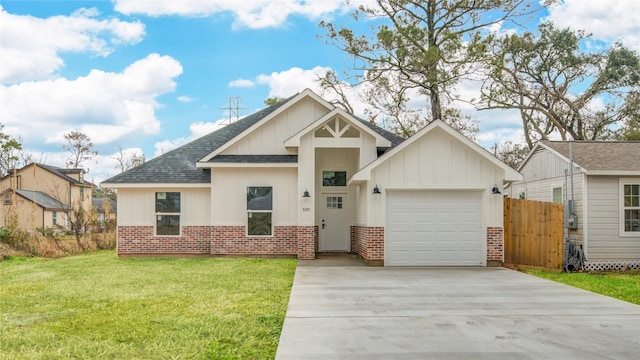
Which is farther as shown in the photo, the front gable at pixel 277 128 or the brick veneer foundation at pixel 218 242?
the front gable at pixel 277 128

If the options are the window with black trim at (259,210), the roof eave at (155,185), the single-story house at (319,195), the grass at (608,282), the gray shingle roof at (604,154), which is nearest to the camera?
the grass at (608,282)

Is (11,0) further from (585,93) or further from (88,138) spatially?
(88,138)

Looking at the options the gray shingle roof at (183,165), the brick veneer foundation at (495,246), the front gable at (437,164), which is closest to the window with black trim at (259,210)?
the gray shingle roof at (183,165)

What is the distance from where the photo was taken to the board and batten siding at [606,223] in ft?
46.5

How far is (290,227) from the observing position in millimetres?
15594

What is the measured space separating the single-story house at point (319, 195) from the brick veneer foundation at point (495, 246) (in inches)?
1.1

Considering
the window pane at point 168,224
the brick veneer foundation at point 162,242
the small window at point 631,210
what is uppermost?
the small window at point 631,210

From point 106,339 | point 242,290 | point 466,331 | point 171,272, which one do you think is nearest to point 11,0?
point 171,272

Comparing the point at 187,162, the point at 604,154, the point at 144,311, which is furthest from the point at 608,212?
the point at 187,162

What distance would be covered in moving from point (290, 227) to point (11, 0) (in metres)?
11.0

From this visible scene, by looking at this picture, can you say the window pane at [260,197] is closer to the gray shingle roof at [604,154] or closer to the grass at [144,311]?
the grass at [144,311]

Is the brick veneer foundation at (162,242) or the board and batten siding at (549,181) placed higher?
the board and batten siding at (549,181)

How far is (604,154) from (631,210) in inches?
79.9

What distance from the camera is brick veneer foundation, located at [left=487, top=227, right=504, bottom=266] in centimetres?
1346
